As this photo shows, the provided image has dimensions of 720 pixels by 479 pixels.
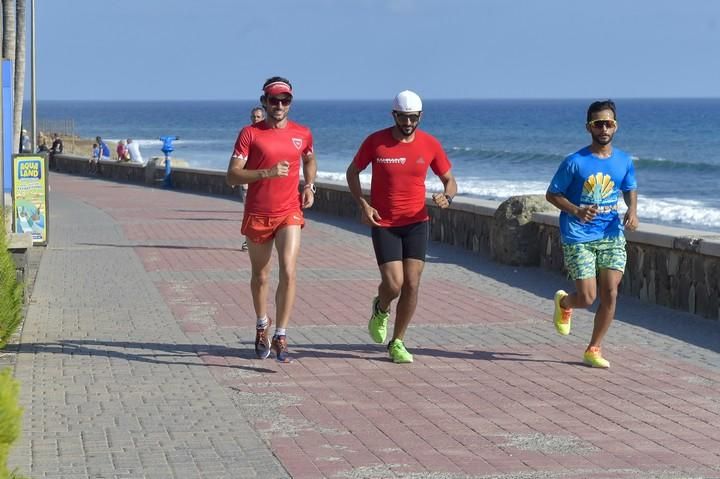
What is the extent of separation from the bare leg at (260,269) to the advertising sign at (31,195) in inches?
290

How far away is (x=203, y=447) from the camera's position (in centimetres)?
638

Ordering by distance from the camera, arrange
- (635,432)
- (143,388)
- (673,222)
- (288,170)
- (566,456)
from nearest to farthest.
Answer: (566,456), (635,432), (143,388), (288,170), (673,222)

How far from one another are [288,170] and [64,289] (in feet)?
15.1

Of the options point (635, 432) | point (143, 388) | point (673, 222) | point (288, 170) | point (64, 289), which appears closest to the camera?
point (635, 432)

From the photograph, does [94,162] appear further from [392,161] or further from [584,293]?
[584,293]

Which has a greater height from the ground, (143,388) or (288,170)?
(288,170)

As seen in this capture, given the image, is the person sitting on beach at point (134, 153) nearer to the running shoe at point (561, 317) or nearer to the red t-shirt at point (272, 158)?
the red t-shirt at point (272, 158)

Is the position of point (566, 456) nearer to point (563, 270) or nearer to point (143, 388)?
Result: point (143, 388)

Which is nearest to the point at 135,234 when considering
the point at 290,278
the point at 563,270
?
the point at 563,270

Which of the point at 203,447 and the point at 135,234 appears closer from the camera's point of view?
the point at 203,447

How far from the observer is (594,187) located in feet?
27.4

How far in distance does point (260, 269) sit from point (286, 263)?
0.83ft

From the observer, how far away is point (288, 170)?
8406mm

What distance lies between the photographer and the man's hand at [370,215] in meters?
8.44
